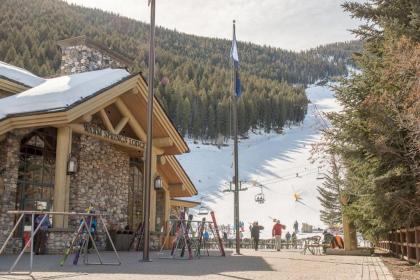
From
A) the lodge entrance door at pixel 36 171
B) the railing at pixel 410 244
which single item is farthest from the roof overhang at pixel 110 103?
the railing at pixel 410 244

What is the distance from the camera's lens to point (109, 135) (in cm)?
1547

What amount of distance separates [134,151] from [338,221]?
20.4 m

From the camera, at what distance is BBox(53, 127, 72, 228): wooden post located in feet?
42.9

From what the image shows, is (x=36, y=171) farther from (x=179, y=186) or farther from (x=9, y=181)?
(x=179, y=186)

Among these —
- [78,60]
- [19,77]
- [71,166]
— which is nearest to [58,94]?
[71,166]

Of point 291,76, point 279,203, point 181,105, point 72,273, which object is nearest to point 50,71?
point 181,105

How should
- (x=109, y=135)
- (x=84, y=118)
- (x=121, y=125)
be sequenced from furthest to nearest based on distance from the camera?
1. (x=121, y=125)
2. (x=109, y=135)
3. (x=84, y=118)

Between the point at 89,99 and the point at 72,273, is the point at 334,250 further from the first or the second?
the point at 72,273

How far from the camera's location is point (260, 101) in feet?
319

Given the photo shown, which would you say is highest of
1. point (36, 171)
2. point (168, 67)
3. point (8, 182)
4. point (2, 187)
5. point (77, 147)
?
point (168, 67)

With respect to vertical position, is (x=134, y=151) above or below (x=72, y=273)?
above

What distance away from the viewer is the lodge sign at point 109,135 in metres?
14.7

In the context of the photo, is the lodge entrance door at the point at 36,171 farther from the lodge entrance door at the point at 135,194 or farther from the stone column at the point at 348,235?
the stone column at the point at 348,235

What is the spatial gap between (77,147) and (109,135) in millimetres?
1124
